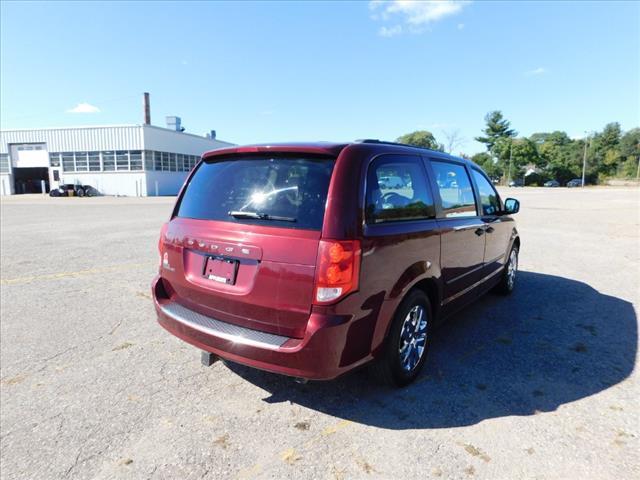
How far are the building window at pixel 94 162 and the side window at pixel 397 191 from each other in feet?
148

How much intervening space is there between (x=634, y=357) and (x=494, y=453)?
2.24 m

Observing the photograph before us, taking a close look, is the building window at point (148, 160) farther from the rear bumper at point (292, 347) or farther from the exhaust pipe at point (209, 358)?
the rear bumper at point (292, 347)

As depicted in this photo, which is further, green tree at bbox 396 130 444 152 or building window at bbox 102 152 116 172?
green tree at bbox 396 130 444 152

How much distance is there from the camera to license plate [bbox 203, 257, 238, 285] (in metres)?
2.71

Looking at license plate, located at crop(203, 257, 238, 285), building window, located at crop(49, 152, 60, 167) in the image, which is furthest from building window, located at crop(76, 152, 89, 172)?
license plate, located at crop(203, 257, 238, 285)

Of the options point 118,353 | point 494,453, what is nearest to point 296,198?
point 494,453

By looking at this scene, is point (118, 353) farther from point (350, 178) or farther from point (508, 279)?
point (508, 279)

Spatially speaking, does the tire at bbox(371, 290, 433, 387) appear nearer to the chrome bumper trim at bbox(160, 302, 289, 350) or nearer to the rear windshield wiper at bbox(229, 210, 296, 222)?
the chrome bumper trim at bbox(160, 302, 289, 350)

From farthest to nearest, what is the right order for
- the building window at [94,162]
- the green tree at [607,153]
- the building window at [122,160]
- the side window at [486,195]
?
the green tree at [607,153], the building window at [94,162], the building window at [122,160], the side window at [486,195]

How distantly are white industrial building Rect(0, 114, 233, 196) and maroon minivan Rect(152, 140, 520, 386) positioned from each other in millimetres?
41106

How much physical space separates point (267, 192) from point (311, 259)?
2.06ft

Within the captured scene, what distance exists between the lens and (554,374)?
3.36 meters

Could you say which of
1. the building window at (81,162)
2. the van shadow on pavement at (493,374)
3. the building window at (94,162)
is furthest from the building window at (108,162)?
the van shadow on pavement at (493,374)

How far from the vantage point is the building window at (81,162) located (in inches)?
1645
